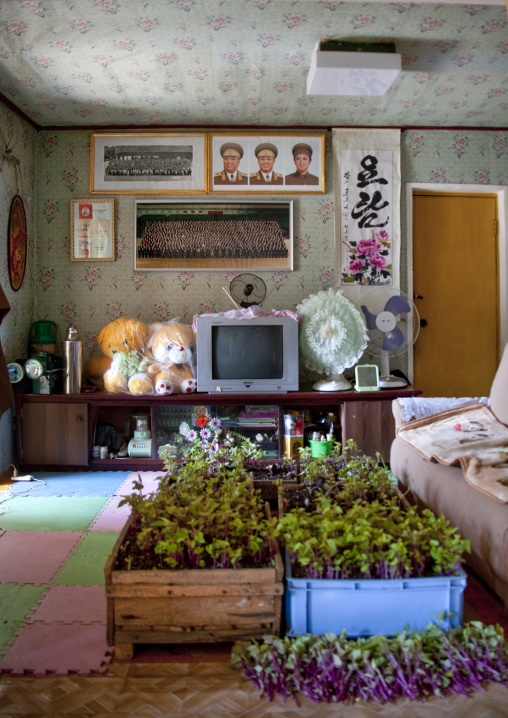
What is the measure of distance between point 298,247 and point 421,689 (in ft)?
12.0

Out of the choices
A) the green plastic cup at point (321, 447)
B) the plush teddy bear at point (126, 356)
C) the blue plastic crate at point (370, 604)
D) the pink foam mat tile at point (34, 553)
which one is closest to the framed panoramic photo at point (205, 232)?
the plush teddy bear at point (126, 356)

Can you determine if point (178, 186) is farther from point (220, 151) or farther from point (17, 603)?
point (17, 603)

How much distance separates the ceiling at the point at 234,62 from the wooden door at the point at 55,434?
2240 mm

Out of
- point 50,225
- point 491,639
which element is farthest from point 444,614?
point 50,225

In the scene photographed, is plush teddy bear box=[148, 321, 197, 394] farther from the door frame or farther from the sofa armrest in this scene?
the door frame

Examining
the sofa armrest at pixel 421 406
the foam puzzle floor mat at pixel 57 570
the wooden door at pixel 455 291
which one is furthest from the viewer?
the wooden door at pixel 455 291

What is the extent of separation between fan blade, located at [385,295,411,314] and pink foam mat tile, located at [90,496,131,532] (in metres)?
2.51

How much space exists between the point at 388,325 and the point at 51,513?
9.06ft

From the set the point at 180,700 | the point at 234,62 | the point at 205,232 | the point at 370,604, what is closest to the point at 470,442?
the point at 370,604

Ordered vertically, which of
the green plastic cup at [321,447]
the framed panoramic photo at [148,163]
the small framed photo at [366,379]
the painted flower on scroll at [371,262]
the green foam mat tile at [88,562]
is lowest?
the green foam mat tile at [88,562]

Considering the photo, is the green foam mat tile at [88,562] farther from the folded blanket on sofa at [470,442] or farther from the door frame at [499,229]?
the door frame at [499,229]

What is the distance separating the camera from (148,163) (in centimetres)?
468

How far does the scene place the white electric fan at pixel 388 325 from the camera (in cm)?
445

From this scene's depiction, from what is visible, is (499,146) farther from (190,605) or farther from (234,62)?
(190,605)
